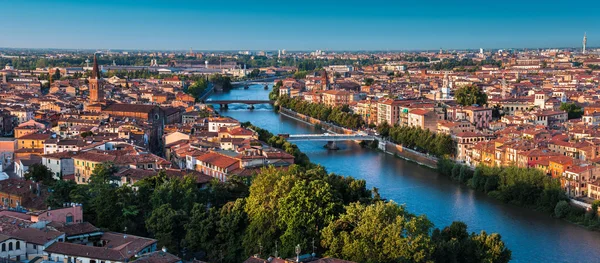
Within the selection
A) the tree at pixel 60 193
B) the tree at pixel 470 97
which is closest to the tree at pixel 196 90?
the tree at pixel 470 97

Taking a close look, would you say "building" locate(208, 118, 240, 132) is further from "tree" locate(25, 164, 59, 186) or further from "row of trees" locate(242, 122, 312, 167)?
"tree" locate(25, 164, 59, 186)

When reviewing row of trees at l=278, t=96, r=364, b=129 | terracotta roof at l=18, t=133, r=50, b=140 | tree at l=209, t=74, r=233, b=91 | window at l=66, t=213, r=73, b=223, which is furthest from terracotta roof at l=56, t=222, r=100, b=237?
tree at l=209, t=74, r=233, b=91

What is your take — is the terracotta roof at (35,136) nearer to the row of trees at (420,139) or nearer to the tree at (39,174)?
the tree at (39,174)

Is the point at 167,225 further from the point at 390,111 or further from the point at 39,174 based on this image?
the point at 390,111

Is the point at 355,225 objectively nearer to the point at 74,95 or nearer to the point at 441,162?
the point at 441,162

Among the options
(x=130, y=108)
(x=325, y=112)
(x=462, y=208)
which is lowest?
(x=462, y=208)

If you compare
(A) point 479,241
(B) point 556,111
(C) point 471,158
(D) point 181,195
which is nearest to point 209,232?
(D) point 181,195

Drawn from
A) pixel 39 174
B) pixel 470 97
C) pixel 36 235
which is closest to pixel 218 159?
pixel 39 174
